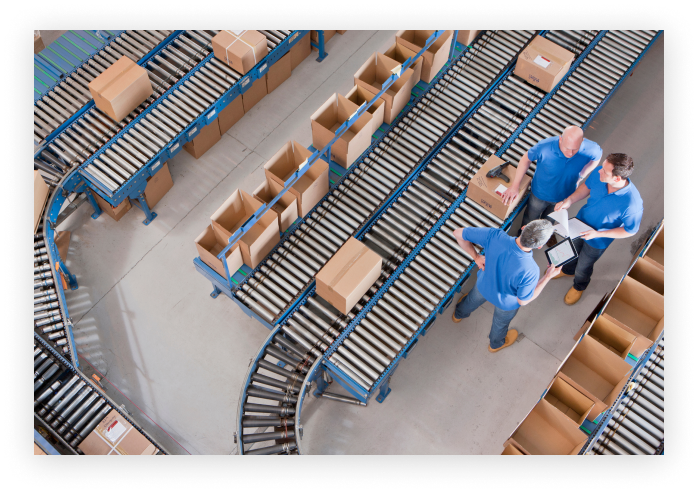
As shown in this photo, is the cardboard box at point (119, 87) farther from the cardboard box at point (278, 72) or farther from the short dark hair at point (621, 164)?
the short dark hair at point (621, 164)

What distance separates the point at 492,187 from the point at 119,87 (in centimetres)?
462

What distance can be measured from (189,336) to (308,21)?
4.30 m

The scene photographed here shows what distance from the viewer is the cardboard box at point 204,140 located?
334 inches

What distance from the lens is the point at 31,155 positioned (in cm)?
748

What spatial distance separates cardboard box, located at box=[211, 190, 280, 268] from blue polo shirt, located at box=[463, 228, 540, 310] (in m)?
2.11

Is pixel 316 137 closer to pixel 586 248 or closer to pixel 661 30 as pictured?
pixel 586 248

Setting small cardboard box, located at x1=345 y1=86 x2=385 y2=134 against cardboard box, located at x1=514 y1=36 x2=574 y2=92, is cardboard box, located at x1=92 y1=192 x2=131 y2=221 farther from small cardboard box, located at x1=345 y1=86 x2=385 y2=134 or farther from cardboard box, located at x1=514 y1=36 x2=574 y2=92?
cardboard box, located at x1=514 y1=36 x2=574 y2=92

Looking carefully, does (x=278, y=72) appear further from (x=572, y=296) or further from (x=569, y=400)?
(x=569, y=400)

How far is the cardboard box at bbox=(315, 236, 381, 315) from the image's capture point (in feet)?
21.7

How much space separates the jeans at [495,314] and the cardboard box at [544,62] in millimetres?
3053

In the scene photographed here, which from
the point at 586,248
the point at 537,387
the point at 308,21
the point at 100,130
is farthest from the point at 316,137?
the point at 537,387

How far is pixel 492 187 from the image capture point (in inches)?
283

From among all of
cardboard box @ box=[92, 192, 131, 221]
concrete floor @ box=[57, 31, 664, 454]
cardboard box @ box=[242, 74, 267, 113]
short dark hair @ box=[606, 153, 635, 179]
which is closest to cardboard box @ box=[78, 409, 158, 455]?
concrete floor @ box=[57, 31, 664, 454]

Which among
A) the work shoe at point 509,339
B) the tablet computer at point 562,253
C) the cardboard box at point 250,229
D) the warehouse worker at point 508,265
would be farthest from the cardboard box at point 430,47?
the work shoe at point 509,339
